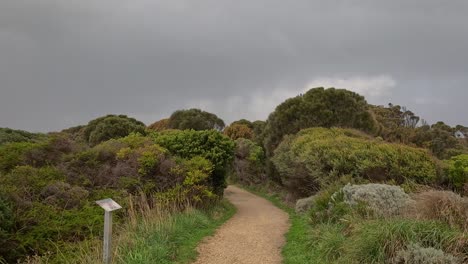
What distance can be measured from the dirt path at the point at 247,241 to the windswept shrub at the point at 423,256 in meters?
2.99

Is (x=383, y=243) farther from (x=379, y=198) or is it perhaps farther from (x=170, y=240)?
(x=170, y=240)

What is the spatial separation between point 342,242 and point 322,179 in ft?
24.4

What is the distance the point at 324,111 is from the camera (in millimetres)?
23047

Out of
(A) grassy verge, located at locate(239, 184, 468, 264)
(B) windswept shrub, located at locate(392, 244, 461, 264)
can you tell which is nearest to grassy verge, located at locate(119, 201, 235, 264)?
(A) grassy verge, located at locate(239, 184, 468, 264)

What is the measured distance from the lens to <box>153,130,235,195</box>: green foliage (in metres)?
17.6

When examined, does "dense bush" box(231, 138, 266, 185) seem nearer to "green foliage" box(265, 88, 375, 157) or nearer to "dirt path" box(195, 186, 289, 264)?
"green foliage" box(265, 88, 375, 157)

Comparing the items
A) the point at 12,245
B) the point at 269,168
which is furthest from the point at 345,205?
the point at 269,168

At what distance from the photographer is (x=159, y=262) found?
25.7ft

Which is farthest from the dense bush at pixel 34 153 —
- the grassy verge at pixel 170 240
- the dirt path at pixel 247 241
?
the dirt path at pixel 247 241

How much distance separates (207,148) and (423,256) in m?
12.3

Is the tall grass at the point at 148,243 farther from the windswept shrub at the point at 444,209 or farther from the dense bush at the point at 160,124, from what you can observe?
the dense bush at the point at 160,124

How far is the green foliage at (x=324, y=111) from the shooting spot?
A: 23250mm

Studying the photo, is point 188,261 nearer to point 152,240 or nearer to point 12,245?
point 152,240

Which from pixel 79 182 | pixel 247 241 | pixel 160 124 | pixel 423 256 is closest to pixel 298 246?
pixel 247 241
